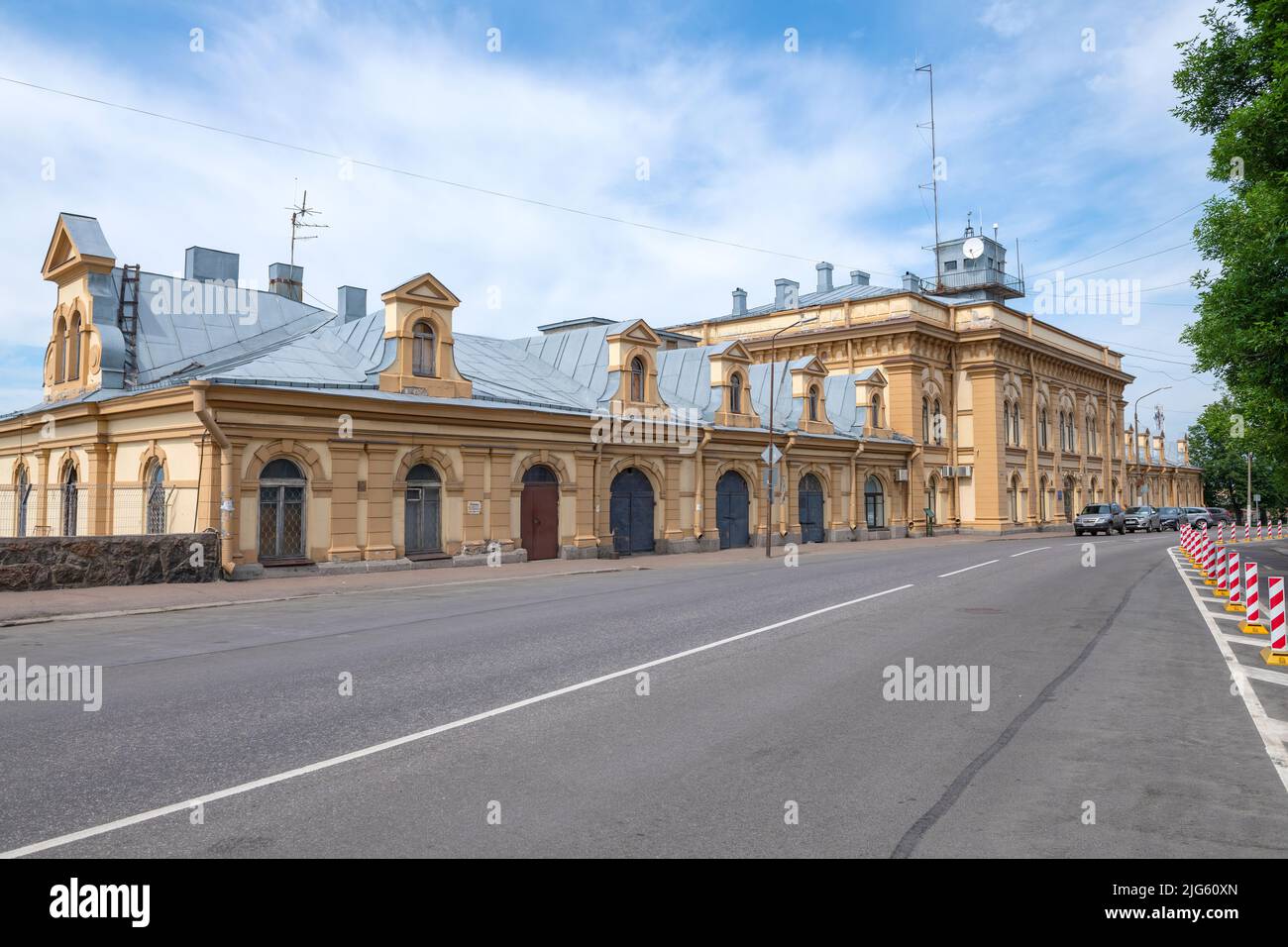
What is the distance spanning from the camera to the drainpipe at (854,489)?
4184 cm

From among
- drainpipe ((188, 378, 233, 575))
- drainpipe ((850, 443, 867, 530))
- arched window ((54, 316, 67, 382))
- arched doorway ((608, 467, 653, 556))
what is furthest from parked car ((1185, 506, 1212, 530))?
arched window ((54, 316, 67, 382))

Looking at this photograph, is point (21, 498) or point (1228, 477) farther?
point (1228, 477)

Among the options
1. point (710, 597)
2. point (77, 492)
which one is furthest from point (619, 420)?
point (77, 492)

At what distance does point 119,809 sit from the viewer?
5320mm

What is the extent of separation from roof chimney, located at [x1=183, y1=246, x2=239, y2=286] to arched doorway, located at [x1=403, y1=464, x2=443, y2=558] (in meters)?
12.0

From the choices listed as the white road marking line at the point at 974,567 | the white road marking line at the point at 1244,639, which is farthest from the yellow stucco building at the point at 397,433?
the white road marking line at the point at 1244,639

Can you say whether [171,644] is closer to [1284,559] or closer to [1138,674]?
[1138,674]

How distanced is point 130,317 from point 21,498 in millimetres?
A: 7482

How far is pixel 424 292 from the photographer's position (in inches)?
999

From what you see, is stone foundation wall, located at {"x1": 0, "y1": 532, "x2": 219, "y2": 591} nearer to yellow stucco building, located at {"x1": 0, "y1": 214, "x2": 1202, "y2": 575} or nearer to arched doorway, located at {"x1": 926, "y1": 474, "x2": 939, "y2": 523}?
yellow stucco building, located at {"x1": 0, "y1": 214, "x2": 1202, "y2": 575}

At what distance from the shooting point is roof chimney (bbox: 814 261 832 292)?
62.7 metres

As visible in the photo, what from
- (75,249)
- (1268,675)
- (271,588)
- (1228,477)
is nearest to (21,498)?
(75,249)

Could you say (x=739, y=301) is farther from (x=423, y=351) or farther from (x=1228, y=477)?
(x=1228, y=477)

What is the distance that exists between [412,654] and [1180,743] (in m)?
7.74
